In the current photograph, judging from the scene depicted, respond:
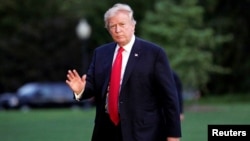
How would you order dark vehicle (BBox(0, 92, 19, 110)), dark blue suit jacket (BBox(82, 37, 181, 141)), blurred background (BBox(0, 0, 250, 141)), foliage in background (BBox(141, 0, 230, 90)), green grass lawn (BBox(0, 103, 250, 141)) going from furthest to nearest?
dark vehicle (BBox(0, 92, 19, 110)), blurred background (BBox(0, 0, 250, 141)), foliage in background (BBox(141, 0, 230, 90)), green grass lawn (BBox(0, 103, 250, 141)), dark blue suit jacket (BBox(82, 37, 181, 141))

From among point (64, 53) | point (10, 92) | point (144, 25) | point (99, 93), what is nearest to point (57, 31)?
point (64, 53)

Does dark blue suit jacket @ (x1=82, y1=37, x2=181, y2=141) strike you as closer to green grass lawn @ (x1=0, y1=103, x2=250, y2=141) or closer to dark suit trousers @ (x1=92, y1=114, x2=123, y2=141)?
dark suit trousers @ (x1=92, y1=114, x2=123, y2=141)

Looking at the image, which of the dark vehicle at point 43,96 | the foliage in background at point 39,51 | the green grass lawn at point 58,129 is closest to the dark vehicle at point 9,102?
the dark vehicle at point 43,96

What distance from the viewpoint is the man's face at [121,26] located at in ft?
24.5

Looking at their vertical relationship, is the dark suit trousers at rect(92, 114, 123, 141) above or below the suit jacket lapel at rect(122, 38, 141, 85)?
below

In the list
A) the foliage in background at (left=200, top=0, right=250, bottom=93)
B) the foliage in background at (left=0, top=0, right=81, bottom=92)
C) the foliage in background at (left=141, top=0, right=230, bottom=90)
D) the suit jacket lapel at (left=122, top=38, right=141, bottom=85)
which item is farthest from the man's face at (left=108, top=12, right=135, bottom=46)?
the foliage in background at (left=0, top=0, right=81, bottom=92)

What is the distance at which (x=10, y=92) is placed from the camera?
5416 cm

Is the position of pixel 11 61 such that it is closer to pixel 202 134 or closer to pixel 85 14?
pixel 85 14

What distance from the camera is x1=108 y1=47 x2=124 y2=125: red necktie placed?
7520mm

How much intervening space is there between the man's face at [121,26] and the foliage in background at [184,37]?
3299 cm

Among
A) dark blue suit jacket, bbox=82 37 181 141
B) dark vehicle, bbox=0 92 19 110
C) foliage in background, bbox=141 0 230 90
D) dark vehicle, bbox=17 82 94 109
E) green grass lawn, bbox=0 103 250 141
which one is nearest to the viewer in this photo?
dark blue suit jacket, bbox=82 37 181 141

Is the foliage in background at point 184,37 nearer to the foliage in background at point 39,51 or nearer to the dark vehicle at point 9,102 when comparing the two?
the dark vehicle at point 9,102

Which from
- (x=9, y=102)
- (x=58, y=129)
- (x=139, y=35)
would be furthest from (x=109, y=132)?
(x=9, y=102)

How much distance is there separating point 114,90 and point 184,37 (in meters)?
34.4
